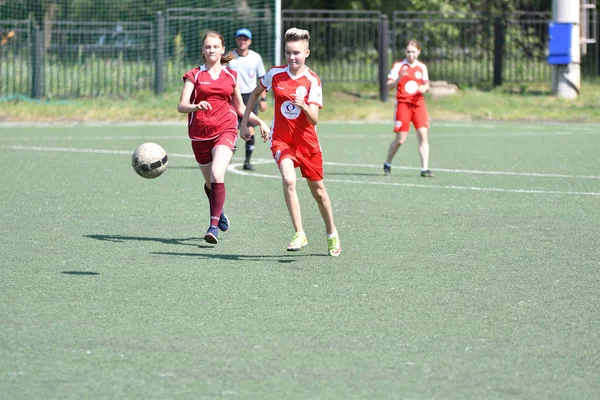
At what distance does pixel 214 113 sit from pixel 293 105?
4.01 ft

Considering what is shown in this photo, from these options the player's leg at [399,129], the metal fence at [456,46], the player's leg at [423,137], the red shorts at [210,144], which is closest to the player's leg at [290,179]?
the red shorts at [210,144]

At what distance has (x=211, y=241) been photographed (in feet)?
31.1

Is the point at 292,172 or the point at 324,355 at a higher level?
the point at 292,172

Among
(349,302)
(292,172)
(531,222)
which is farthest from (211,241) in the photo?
(531,222)

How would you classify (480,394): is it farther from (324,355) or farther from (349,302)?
(349,302)

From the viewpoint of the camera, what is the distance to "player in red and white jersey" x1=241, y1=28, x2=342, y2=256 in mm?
9016

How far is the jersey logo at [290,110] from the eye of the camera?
9.08 meters

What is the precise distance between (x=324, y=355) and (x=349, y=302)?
4.71ft

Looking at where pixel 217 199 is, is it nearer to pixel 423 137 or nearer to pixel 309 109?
pixel 309 109

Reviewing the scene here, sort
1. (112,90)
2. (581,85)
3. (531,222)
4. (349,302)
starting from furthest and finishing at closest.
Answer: (581,85) < (112,90) < (531,222) < (349,302)

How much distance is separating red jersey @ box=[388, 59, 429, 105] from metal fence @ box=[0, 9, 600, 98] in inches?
572

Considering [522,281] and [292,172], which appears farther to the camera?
[292,172]

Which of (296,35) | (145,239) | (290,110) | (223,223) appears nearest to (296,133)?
(290,110)

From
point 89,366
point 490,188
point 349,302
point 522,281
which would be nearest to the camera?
point 89,366
